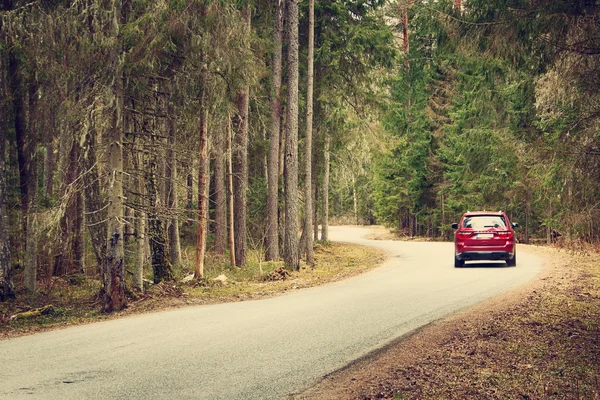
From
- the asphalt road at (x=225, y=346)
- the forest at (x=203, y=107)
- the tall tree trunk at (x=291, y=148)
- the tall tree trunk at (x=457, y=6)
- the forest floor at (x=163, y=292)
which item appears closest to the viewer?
the asphalt road at (x=225, y=346)

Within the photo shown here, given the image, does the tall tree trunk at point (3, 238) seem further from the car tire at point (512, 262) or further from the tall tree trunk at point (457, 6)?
the car tire at point (512, 262)

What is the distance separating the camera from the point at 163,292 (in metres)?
13.7

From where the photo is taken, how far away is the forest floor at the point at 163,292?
1147 cm

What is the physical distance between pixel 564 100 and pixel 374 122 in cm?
1465

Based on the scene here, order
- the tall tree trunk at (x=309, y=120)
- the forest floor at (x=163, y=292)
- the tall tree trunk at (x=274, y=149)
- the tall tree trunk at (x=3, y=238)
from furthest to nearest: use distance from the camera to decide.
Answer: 1. the tall tree trunk at (x=274, y=149)
2. the tall tree trunk at (x=309, y=120)
3. the tall tree trunk at (x=3, y=238)
4. the forest floor at (x=163, y=292)

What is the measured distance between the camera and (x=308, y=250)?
21.2 meters

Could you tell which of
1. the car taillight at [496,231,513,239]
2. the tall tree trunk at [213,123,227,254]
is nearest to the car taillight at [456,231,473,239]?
the car taillight at [496,231,513,239]

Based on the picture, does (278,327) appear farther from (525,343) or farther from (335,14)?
(335,14)

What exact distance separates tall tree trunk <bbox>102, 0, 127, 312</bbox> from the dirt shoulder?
6816mm

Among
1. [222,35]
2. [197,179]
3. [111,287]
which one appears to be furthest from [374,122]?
[111,287]

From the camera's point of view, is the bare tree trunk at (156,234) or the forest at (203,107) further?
the bare tree trunk at (156,234)

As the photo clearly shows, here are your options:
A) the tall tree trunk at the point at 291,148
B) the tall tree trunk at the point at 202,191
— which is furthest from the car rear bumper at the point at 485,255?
the tall tree trunk at the point at 202,191

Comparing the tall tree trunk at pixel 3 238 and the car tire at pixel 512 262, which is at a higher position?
the tall tree trunk at pixel 3 238

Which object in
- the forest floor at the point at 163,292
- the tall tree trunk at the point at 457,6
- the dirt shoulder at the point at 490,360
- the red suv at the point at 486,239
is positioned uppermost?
the tall tree trunk at the point at 457,6
